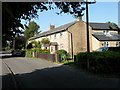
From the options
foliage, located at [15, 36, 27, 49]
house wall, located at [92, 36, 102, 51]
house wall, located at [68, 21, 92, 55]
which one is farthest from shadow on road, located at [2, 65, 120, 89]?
foliage, located at [15, 36, 27, 49]

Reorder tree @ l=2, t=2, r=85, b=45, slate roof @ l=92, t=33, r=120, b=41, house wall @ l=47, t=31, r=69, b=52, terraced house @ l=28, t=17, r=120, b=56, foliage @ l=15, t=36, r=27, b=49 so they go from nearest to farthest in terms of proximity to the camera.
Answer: tree @ l=2, t=2, r=85, b=45 → terraced house @ l=28, t=17, r=120, b=56 → house wall @ l=47, t=31, r=69, b=52 → slate roof @ l=92, t=33, r=120, b=41 → foliage @ l=15, t=36, r=27, b=49

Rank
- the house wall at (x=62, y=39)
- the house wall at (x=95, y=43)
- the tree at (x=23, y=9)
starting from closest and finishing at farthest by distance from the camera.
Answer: the tree at (x=23, y=9), the house wall at (x=62, y=39), the house wall at (x=95, y=43)

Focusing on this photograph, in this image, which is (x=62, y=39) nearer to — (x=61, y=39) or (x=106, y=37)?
(x=61, y=39)

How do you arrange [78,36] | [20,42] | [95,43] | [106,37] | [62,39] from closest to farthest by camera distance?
[78,36], [95,43], [62,39], [106,37], [20,42]

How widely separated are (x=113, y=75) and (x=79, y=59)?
4.18 metres

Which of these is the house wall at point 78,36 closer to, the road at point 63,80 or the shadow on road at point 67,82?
the road at point 63,80

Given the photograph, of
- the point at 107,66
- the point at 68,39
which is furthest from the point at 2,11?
the point at 68,39

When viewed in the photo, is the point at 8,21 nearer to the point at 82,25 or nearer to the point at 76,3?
the point at 76,3

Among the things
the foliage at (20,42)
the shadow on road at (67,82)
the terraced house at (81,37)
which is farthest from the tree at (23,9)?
the foliage at (20,42)

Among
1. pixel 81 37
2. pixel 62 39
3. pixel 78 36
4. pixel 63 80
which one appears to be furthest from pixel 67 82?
pixel 62 39

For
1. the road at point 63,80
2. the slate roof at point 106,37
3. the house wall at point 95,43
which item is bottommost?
the road at point 63,80

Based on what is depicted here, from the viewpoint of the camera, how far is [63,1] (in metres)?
7.89

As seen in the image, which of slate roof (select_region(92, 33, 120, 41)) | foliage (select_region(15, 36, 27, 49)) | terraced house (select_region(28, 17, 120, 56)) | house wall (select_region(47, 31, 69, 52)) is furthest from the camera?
foliage (select_region(15, 36, 27, 49))

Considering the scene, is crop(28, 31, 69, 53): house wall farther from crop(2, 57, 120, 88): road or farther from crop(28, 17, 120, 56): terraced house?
crop(2, 57, 120, 88): road
